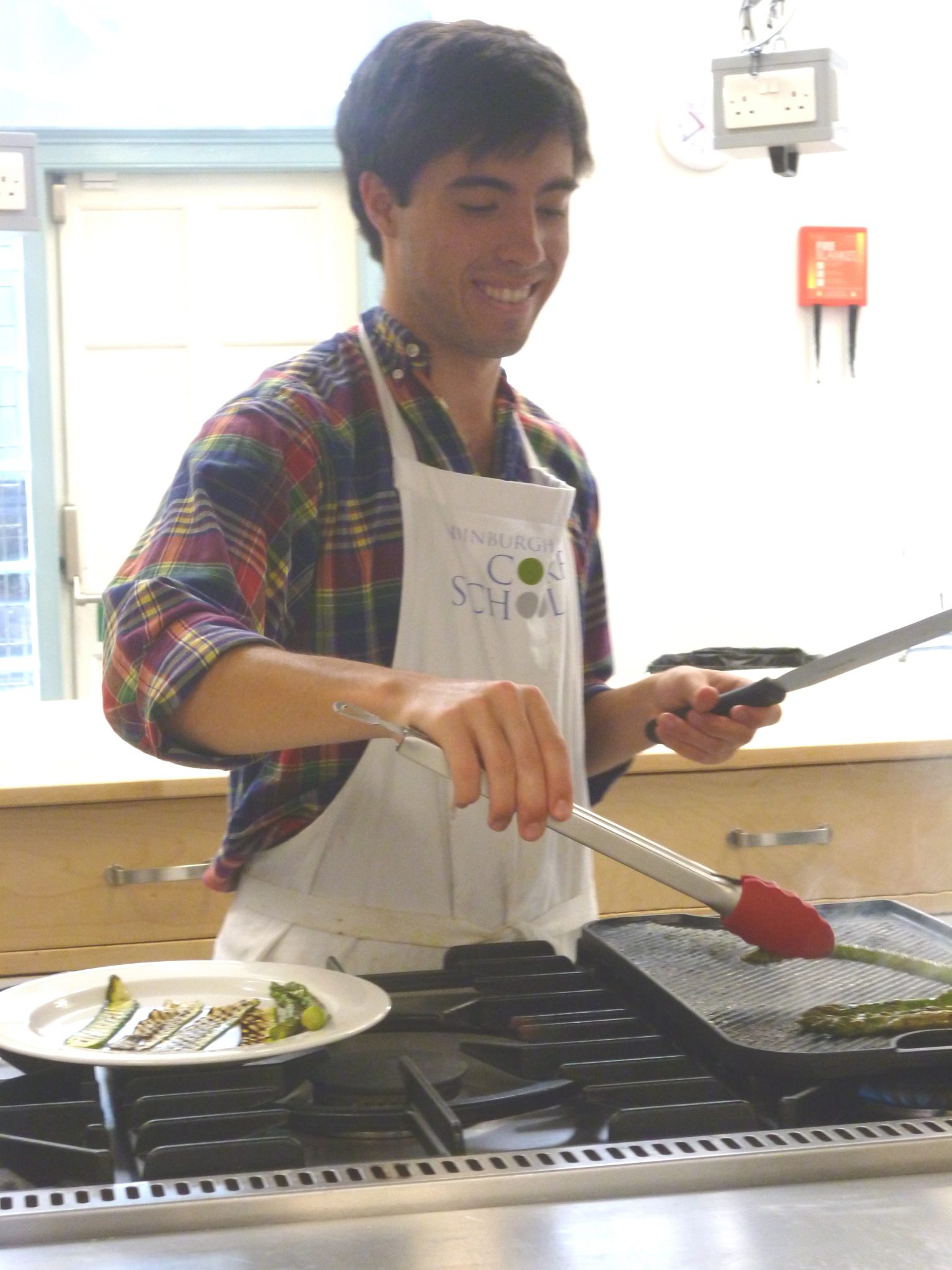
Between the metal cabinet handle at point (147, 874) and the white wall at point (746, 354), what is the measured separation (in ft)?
7.17

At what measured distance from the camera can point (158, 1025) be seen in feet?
2.82

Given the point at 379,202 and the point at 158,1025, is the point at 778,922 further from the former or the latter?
the point at 379,202

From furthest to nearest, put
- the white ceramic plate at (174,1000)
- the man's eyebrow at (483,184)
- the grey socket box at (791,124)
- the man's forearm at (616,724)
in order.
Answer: the grey socket box at (791,124) → the man's forearm at (616,724) → the man's eyebrow at (483,184) → the white ceramic plate at (174,1000)

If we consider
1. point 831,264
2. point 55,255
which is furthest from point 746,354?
point 55,255

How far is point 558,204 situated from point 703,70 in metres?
2.78

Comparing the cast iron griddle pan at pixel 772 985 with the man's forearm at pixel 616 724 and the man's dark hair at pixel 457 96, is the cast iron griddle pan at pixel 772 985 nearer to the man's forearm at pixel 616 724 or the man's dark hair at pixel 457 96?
the man's forearm at pixel 616 724

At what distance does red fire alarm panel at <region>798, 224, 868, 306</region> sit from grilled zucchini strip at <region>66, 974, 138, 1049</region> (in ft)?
11.2

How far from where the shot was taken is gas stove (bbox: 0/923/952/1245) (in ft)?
2.18

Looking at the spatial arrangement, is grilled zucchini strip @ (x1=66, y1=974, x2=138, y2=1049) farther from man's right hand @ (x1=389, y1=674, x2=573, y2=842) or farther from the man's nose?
the man's nose

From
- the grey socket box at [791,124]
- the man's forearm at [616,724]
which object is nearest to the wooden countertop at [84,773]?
the man's forearm at [616,724]

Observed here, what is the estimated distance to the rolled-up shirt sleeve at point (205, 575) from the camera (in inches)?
41.0

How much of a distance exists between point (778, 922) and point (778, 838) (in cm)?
112

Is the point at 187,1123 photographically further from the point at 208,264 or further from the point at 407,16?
the point at 407,16

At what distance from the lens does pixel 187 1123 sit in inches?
28.3
